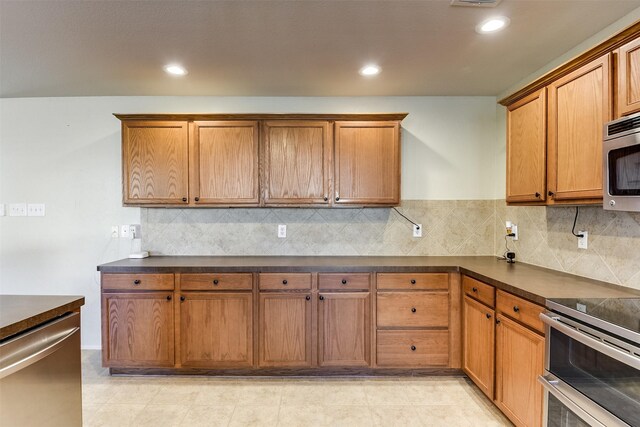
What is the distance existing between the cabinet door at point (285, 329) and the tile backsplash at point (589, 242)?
5.99ft

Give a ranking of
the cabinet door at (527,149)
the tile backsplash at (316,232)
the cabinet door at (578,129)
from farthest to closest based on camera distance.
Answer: the tile backsplash at (316,232) → the cabinet door at (527,149) → the cabinet door at (578,129)

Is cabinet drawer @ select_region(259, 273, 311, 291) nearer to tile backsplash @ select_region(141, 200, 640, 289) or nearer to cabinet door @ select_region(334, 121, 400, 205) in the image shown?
tile backsplash @ select_region(141, 200, 640, 289)

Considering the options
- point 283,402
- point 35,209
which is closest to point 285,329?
point 283,402

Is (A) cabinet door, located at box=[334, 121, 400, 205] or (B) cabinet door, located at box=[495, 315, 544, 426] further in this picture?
(A) cabinet door, located at box=[334, 121, 400, 205]

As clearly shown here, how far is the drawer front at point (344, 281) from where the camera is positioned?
2.64 meters

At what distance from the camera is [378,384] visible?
2.60 m

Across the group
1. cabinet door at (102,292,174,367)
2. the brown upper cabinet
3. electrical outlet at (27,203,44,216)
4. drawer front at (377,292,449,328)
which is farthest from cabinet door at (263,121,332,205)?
electrical outlet at (27,203,44,216)

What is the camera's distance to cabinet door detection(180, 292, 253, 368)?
104 inches

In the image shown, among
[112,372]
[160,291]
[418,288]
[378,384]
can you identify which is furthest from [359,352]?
[112,372]

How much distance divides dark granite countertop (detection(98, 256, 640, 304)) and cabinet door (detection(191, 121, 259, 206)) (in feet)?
1.89

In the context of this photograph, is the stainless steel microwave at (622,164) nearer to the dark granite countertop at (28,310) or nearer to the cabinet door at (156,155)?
the dark granite countertop at (28,310)

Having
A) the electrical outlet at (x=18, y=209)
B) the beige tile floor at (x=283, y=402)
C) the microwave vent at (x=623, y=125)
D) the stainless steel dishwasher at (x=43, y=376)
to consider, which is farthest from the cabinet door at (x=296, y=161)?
the electrical outlet at (x=18, y=209)

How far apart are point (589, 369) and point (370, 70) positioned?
7.43 feet

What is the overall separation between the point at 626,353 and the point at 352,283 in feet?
5.47
